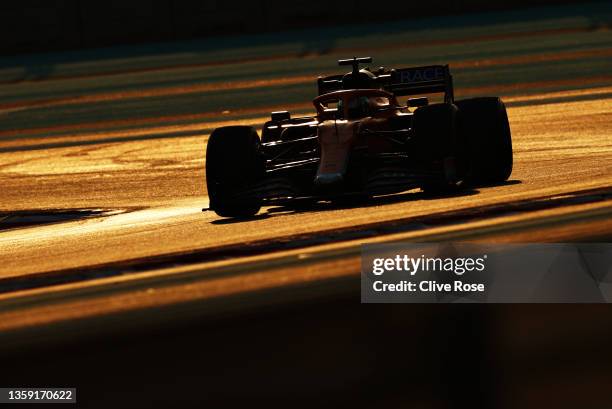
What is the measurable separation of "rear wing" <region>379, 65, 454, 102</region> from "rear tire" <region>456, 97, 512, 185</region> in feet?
3.06

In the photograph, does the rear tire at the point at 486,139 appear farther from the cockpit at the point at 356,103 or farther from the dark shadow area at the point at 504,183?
the cockpit at the point at 356,103

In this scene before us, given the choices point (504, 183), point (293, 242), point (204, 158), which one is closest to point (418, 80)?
point (504, 183)

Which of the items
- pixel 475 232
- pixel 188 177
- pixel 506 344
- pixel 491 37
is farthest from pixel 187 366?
pixel 491 37

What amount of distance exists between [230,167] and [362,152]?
1126 millimetres

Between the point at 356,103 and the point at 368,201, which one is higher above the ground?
the point at 356,103

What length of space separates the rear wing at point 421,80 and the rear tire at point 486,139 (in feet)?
3.06

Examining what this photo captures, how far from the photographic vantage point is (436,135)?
10289 mm

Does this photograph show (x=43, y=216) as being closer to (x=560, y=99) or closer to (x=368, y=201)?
(x=368, y=201)

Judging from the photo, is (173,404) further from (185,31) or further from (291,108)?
(185,31)

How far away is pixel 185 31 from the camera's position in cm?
3288

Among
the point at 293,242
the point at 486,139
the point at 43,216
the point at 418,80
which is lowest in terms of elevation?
the point at 43,216

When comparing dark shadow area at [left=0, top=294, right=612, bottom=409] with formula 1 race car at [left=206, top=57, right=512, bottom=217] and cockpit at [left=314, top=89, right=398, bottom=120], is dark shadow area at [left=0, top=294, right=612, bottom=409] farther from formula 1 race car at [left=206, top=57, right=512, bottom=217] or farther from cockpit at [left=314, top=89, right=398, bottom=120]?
cockpit at [left=314, top=89, right=398, bottom=120]

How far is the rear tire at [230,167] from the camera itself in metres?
10.9

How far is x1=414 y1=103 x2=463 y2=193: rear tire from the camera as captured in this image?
10273 mm
